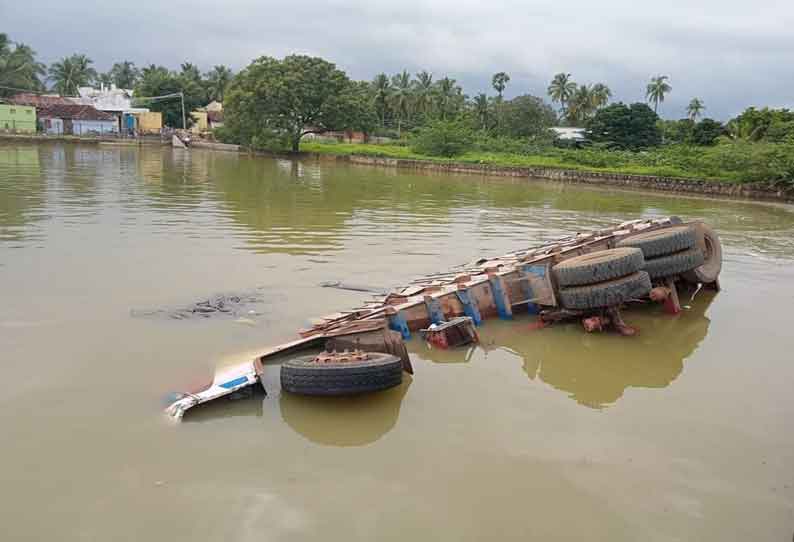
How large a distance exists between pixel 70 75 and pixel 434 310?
4353 inches

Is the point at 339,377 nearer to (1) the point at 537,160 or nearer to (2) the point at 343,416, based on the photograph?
(2) the point at 343,416

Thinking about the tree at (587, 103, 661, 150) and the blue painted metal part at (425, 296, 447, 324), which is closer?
the blue painted metal part at (425, 296, 447, 324)

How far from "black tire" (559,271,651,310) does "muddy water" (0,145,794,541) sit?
1.55 feet

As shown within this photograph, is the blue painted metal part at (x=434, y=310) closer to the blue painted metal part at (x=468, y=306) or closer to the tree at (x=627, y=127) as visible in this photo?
the blue painted metal part at (x=468, y=306)

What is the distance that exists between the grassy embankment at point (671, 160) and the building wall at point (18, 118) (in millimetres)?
29302

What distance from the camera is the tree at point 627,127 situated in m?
63.4

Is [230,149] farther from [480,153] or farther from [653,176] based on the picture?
[653,176]

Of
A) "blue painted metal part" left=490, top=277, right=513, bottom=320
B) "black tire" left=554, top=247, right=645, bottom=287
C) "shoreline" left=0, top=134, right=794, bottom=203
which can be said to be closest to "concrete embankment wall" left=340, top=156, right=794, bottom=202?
"shoreline" left=0, top=134, right=794, bottom=203

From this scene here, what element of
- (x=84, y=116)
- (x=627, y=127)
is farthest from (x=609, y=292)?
(x=84, y=116)

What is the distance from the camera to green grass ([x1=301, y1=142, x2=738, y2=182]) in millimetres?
41681

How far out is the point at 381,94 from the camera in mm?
88062

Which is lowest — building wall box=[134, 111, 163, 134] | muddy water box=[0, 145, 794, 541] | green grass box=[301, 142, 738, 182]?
muddy water box=[0, 145, 794, 541]

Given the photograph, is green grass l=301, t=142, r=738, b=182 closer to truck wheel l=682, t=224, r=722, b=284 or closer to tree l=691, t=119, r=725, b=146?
tree l=691, t=119, r=725, b=146

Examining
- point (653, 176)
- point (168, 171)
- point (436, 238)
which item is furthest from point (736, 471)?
point (653, 176)
